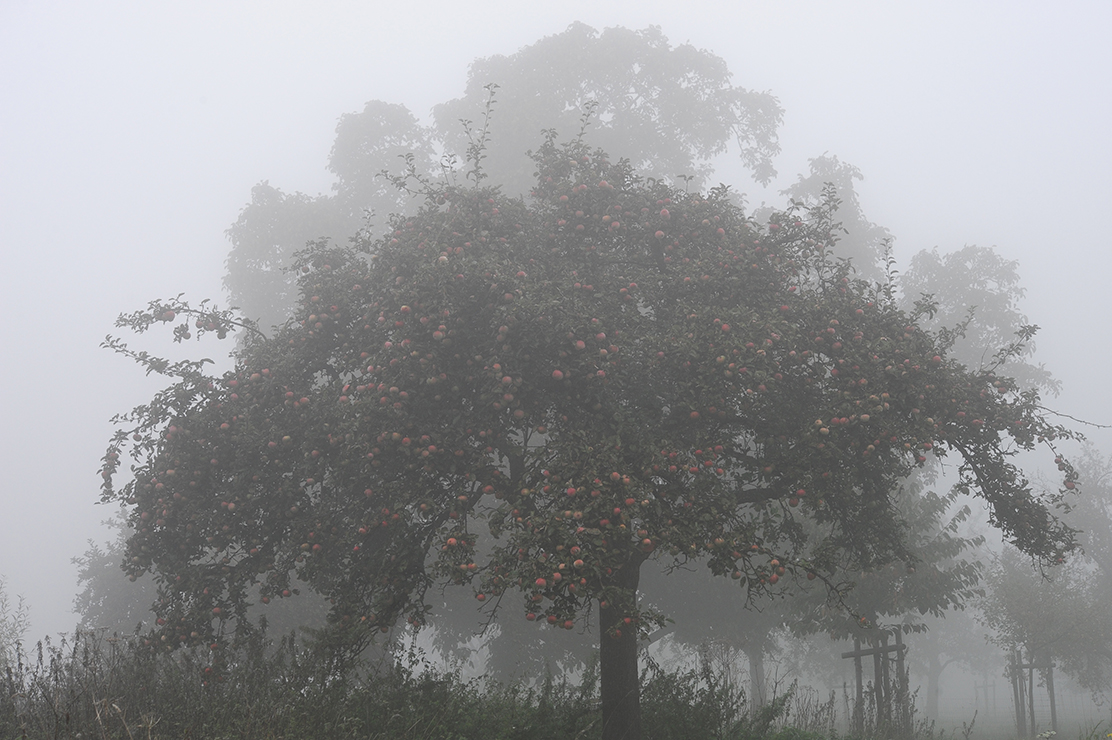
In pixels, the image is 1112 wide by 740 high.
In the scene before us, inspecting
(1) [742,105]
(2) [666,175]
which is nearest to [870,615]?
(2) [666,175]

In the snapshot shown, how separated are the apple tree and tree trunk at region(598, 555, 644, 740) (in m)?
0.03

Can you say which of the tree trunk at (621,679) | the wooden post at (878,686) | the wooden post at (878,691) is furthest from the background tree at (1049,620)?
the tree trunk at (621,679)

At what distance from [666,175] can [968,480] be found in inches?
760

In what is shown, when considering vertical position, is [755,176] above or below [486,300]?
above

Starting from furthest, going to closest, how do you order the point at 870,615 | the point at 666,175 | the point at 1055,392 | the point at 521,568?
the point at 1055,392
the point at 666,175
the point at 870,615
the point at 521,568

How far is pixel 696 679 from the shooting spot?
1084 cm

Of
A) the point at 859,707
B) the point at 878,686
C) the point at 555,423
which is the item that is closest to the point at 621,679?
the point at 555,423

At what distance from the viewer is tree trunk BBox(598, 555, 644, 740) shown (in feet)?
30.0

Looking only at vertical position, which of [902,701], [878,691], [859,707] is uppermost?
[878,691]

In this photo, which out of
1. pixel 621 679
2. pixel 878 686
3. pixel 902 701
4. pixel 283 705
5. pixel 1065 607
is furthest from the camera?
pixel 1065 607

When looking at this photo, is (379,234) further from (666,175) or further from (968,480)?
(968,480)

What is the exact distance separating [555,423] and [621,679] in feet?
11.4

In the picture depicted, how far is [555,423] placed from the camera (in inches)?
389

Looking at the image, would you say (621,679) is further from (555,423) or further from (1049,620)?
(1049,620)
